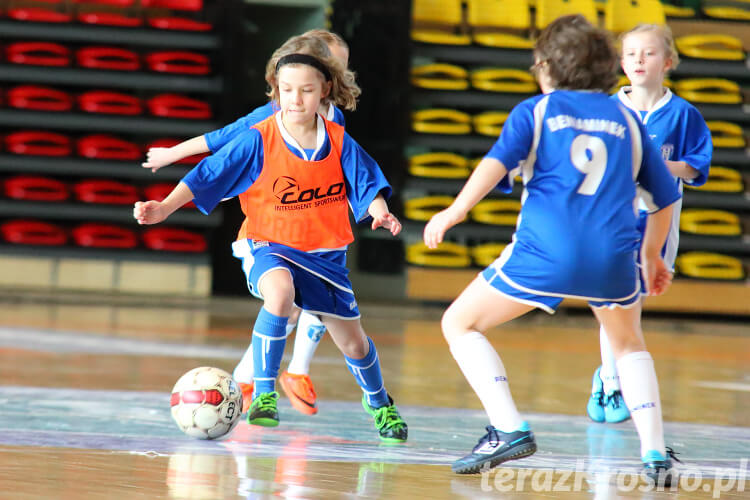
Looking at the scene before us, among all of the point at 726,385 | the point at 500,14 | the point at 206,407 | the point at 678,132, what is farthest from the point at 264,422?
the point at 500,14

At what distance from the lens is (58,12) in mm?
10148

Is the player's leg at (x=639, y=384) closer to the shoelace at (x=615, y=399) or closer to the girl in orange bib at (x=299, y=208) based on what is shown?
the girl in orange bib at (x=299, y=208)

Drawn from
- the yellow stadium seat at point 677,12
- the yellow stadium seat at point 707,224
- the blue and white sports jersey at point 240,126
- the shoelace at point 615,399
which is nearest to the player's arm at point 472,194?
the blue and white sports jersey at point 240,126

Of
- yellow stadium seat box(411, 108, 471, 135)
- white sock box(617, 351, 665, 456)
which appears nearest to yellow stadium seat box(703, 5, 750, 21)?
yellow stadium seat box(411, 108, 471, 135)

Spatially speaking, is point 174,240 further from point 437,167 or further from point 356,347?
point 356,347

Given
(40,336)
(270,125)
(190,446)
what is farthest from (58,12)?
(190,446)

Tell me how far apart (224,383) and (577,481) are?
123 centimetres

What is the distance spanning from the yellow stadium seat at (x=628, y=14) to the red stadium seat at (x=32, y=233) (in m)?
5.48

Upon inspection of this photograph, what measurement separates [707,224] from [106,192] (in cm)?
565

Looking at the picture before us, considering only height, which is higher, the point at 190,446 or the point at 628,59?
the point at 628,59

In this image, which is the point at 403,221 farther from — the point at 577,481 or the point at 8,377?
the point at 577,481

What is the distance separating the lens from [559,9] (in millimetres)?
10242

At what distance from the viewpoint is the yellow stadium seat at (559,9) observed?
10156mm

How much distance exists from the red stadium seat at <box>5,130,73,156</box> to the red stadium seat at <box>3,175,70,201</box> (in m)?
0.25
